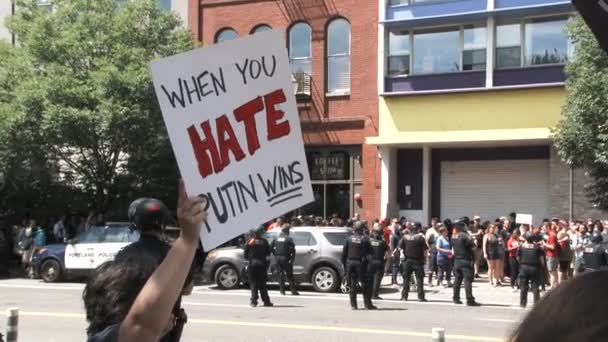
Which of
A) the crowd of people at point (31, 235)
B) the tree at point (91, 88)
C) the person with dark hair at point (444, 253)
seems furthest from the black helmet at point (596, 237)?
the crowd of people at point (31, 235)

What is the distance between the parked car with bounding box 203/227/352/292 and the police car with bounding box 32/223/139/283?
103 inches

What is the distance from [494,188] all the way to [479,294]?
25.0ft

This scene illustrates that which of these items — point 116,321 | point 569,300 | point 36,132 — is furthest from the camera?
point 36,132

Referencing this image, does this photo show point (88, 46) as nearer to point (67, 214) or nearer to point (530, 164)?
point (67, 214)

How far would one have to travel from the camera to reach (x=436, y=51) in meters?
26.5

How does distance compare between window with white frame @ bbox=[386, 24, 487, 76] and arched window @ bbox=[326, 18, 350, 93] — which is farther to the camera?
arched window @ bbox=[326, 18, 350, 93]

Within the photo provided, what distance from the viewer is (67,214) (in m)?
28.1

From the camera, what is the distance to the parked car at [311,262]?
63.0ft

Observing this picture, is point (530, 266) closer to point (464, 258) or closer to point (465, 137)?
point (464, 258)

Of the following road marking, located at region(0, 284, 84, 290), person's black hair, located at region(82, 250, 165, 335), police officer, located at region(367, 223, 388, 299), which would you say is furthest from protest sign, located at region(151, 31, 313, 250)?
road marking, located at region(0, 284, 84, 290)

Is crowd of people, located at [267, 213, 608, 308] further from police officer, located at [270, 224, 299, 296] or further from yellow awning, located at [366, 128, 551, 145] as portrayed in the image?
yellow awning, located at [366, 128, 551, 145]

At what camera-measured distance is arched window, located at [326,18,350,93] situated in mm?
28359

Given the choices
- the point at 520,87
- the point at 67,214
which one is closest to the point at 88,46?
the point at 67,214

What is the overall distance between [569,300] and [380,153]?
2624 cm
